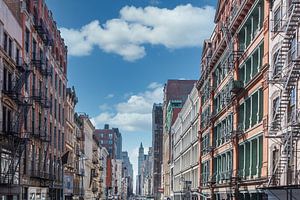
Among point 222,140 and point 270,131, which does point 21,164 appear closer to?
point 222,140

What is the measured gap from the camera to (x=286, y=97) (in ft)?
102

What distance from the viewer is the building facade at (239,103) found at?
38250mm

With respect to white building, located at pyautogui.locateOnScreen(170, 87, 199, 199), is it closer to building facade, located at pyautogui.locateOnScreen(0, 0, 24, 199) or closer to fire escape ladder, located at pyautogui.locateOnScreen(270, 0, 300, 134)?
building facade, located at pyautogui.locateOnScreen(0, 0, 24, 199)

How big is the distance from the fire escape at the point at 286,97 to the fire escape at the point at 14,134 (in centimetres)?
1965

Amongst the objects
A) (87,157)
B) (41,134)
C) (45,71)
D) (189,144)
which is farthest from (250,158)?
(87,157)

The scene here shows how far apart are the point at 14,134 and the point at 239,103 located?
18.4m

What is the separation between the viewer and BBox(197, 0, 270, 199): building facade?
125 ft

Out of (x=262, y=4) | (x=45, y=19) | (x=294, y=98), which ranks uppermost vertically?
(x=45, y=19)

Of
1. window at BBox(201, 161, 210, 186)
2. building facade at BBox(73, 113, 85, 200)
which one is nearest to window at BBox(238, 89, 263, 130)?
window at BBox(201, 161, 210, 186)

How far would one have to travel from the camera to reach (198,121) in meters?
80.1

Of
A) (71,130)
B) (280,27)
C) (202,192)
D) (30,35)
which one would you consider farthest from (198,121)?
(280,27)

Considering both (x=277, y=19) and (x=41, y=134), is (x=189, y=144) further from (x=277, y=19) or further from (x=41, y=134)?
(x=277, y=19)

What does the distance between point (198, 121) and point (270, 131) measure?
46.9 metres

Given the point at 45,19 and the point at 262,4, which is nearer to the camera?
the point at 262,4
